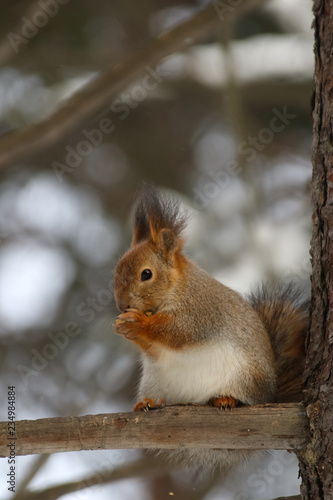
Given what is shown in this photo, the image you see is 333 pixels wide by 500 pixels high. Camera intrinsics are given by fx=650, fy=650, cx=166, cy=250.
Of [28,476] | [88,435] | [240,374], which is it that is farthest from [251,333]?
[28,476]

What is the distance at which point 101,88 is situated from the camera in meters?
2.70

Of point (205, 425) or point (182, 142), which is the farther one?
point (182, 142)

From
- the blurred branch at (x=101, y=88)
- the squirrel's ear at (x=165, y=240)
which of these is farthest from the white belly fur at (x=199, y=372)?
the blurred branch at (x=101, y=88)

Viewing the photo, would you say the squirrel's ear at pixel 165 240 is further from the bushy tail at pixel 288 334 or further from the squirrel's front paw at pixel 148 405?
the squirrel's front paw at pixel 148 405

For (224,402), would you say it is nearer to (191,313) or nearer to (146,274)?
(191,313)

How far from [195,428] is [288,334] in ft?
1.89

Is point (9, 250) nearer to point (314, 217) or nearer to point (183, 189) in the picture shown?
point (183, 189)

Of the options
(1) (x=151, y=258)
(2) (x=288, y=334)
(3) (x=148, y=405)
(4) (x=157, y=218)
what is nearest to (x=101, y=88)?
(4) (x=157, y=218)

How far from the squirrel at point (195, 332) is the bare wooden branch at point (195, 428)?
4.3 inches

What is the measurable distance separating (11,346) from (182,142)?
1.65m

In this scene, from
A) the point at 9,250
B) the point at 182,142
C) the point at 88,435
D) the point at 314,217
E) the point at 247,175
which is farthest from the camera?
the point at 182,142

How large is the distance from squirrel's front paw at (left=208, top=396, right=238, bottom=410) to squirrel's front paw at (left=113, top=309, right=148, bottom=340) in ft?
1.01

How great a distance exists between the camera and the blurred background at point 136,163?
3211 mm

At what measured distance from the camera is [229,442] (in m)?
1.71
